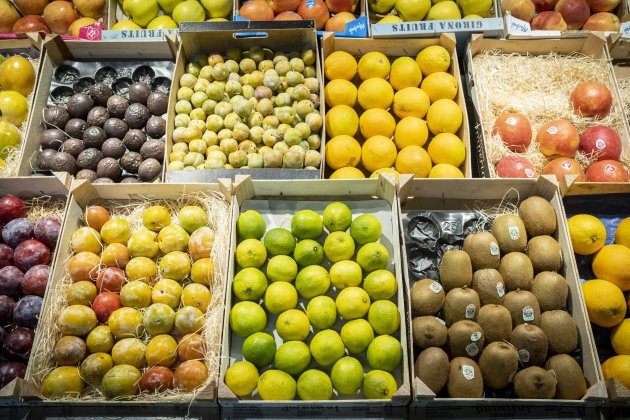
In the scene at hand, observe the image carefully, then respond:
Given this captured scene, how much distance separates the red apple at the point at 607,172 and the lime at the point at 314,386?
78.7 inches

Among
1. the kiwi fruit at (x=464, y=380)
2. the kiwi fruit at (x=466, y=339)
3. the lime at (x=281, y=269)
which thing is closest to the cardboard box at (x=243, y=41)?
the lime at (x=281, y=269)

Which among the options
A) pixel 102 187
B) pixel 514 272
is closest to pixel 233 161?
pixel 102 187

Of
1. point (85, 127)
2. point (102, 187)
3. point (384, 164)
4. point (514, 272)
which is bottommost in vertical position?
point (514, 272)

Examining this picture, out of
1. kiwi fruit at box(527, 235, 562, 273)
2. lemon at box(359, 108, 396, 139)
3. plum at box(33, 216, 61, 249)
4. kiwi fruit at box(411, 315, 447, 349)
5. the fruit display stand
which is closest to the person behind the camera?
the fruit display stand

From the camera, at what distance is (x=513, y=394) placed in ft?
6.89

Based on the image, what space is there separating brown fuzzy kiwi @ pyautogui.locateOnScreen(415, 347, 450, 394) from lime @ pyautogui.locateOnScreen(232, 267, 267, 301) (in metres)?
0.80

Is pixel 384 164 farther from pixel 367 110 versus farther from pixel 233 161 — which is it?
pixel 233 161

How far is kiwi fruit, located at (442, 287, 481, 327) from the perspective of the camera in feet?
7.06

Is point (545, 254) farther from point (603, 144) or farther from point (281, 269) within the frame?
point (281, 269)

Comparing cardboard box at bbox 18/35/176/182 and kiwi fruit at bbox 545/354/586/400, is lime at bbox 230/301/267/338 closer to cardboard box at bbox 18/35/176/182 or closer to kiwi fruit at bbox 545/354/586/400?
kiwi fruit at bbox 545/354/586/400

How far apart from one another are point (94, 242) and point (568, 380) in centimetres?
235

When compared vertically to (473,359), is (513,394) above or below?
below

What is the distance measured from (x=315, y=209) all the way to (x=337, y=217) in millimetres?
256

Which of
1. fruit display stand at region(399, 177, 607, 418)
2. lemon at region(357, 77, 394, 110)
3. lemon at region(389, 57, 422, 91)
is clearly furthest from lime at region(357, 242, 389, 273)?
lemon at region(389, 57, 422, 91)
